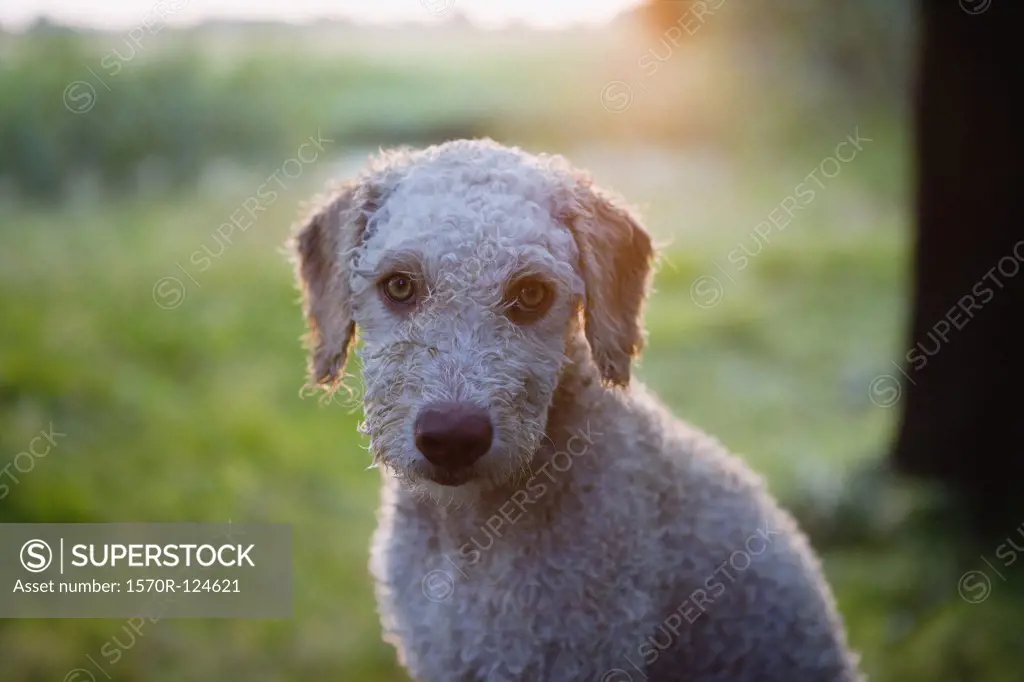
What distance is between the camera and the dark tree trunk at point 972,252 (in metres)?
4.22

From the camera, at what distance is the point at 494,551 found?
2.53 metres

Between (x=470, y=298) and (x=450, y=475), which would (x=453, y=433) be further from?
(x=470, y=298)

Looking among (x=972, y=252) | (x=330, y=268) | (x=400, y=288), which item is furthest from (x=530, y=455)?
(x=972, y=252)

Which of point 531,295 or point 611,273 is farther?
point 611,273

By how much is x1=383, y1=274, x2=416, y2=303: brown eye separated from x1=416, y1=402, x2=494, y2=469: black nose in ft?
1.08

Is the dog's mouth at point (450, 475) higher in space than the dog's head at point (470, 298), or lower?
lower

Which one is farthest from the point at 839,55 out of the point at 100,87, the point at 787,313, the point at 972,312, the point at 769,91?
the point at 100,87

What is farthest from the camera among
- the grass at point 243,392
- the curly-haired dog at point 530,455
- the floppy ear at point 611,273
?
the grass at point 243,392

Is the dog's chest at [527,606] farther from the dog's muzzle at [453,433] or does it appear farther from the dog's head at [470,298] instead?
the dog's muzzle at [453,433]

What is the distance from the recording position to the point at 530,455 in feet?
7.66

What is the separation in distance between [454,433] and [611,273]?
0.69 metres

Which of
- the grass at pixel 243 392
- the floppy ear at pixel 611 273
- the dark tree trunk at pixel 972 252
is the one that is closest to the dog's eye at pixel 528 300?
the floppy ear at pixel 611 273

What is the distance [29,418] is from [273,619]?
1.57 m

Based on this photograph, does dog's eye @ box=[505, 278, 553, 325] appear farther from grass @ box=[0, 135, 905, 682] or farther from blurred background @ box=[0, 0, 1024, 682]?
grass @ box=[0, 135, 905, 682]
